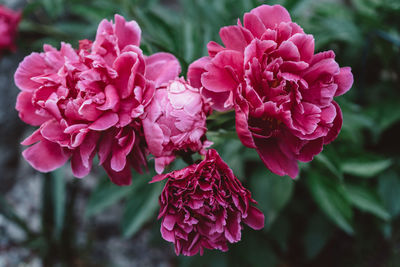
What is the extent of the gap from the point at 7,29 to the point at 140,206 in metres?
0.83

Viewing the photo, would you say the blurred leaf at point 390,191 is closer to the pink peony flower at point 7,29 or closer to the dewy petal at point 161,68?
the dewy petal at point 161,68

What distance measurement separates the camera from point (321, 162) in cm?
97

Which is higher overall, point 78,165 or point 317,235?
point 78,165

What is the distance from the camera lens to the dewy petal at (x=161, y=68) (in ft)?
2.18

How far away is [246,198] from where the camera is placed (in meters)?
0.58

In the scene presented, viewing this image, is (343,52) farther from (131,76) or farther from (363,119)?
(131,76)

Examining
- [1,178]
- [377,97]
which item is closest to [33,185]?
[1,178]

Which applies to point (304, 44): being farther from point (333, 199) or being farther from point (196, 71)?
point (333, 199)

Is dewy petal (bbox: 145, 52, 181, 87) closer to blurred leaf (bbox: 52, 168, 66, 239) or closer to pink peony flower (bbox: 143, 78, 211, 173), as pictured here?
pink peony flower (bbox: 143, 78, 211, 173)

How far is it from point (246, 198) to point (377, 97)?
119cm

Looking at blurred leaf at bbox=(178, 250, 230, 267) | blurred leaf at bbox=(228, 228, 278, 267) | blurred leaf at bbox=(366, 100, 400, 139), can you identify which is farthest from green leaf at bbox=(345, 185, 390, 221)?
blurred leaf at bbox=(178, 250, 230, 267)

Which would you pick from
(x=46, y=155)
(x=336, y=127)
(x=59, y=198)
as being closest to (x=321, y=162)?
(x=336, y=127)

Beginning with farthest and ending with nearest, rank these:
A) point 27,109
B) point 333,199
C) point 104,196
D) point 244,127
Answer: point 104,196 → point 333,199 → point 27,109 → point 244,127

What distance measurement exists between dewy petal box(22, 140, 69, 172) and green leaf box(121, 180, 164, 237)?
1.81 ft
